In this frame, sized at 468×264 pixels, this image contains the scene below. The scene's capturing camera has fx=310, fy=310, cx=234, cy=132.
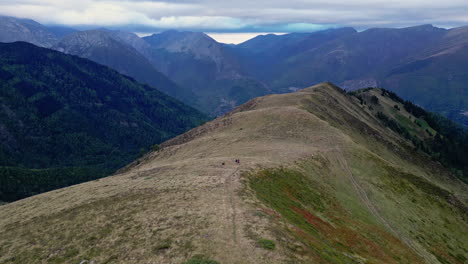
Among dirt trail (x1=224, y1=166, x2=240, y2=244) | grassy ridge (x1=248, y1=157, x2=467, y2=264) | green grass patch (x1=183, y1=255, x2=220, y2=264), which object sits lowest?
grassy ridge (x1=248, y1=157, x2=467, y2=264)

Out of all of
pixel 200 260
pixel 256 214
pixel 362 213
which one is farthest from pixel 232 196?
pixel 362 213

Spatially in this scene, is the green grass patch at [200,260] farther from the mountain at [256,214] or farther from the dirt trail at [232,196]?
the dirt trail at [232,196]

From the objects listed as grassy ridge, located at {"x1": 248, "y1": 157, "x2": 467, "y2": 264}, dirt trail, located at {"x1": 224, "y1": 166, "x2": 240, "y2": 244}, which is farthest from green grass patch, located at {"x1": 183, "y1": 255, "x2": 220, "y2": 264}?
grassy ridge, located at {"x1": 248, "y1": 157, "x2": 467, "y2": 264}

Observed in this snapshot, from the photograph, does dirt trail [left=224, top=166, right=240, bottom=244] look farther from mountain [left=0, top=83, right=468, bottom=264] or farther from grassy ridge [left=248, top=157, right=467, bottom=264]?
grassy ridge [left=248, top=157, right=467, bottom=264]

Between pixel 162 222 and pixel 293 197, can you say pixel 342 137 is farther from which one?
pixel 162 222

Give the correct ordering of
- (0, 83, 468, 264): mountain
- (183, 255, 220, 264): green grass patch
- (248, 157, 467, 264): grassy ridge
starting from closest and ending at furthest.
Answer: (183, 255, 220, 264): green grass patch < (0, 83, 468, 264): mountain < (248, 157, 467, 264): grassy ridge

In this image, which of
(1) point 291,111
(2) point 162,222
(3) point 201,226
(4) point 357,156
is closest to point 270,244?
(3) point 201,226

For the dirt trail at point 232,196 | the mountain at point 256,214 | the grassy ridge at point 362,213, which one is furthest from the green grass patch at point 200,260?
the grassy ridge at point 362,213

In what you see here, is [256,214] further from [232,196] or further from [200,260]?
[200,260]
